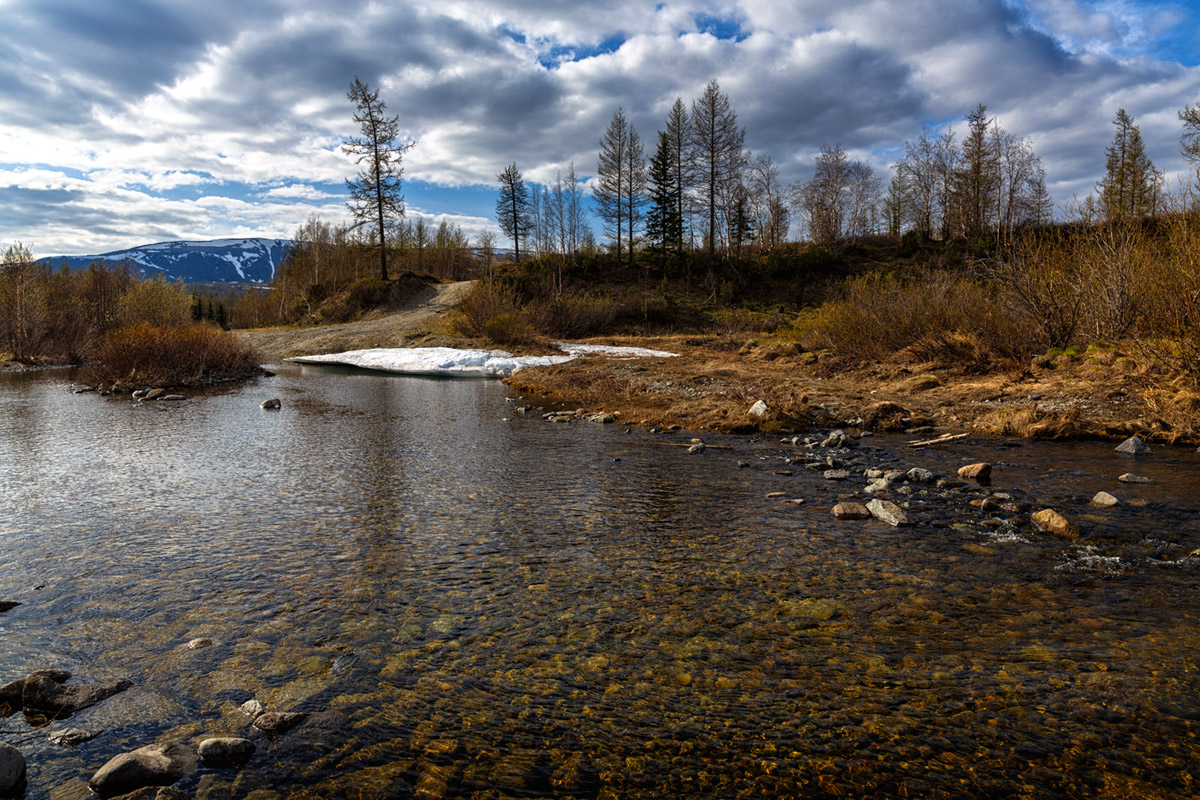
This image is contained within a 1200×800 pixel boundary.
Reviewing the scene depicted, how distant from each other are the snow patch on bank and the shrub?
5.77 metres

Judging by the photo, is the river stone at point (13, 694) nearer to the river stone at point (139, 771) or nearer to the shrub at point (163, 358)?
the river stone at point (139, 771)

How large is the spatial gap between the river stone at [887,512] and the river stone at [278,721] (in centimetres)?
483

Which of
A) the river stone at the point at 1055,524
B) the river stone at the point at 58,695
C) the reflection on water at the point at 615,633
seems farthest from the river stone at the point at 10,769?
the river stone at the point at 1055,524

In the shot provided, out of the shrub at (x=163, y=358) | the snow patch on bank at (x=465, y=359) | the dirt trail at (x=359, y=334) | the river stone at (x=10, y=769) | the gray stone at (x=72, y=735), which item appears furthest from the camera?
the dirt trail at (x=359, y=334)

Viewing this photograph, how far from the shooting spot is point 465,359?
23.0 m

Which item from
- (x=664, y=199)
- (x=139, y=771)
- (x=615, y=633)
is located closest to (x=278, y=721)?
(x=139, y=771)

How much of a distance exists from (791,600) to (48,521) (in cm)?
666

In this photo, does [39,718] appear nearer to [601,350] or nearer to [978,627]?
[978,627]

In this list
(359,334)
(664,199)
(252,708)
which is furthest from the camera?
(664,199)

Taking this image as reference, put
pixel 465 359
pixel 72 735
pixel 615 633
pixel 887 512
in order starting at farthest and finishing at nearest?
pixel 465 359 < pixel 887 512 < pixel 615 633 < pixel 72 735

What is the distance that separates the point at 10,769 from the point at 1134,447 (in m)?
10.7

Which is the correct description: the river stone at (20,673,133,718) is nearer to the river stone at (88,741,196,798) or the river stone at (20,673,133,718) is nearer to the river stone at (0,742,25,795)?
the river stone at (0,742,25,795)

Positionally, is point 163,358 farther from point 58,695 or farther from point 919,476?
point 919,476

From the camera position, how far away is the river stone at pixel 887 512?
17.5ft
